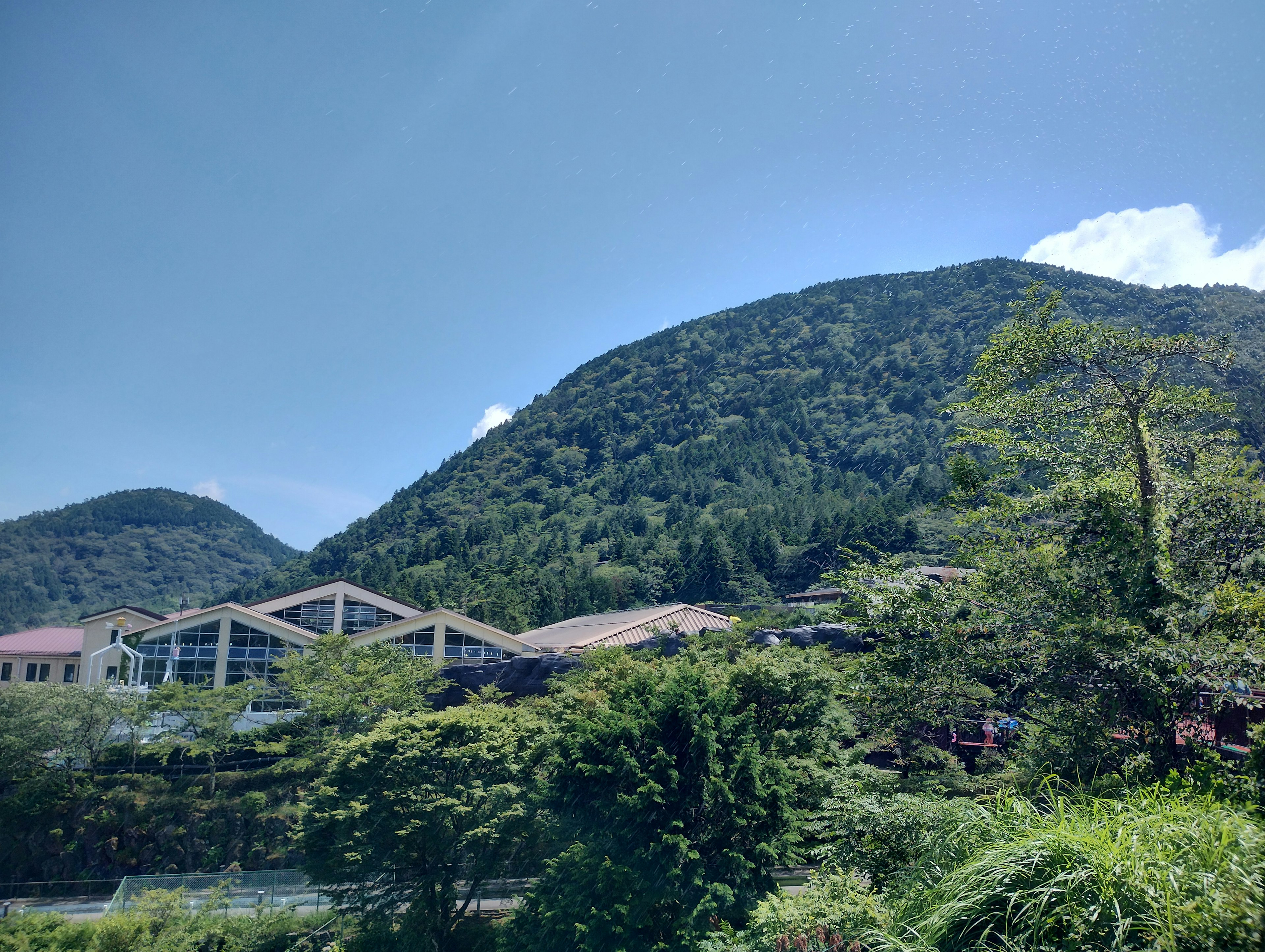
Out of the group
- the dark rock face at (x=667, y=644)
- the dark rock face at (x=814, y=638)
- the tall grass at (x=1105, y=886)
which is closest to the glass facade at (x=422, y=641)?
the dark rock face at (x=667, y=644)

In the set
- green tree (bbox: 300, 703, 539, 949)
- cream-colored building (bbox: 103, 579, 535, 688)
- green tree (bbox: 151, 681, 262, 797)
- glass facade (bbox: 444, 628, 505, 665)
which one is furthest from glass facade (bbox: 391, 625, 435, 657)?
green tree (bbox: 300, 703, 539, 949)

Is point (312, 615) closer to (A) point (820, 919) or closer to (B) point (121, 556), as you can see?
(A) point (820, 919)

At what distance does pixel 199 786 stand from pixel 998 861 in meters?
28.2

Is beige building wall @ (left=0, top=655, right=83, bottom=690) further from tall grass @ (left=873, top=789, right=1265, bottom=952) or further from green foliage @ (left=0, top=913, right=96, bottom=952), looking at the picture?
tall grass @ (left=873, top=789, right=1265, bottom=952)

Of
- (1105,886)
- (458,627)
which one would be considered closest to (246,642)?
(458,627)

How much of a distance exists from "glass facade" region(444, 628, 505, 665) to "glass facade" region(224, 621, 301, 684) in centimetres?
687

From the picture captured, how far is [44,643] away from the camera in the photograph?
4147cm

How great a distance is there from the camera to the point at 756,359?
171375 mm

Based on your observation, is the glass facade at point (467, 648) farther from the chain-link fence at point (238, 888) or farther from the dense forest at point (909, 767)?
the chain-link fence at point (238, 888)

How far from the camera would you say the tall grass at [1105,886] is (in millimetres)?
3930

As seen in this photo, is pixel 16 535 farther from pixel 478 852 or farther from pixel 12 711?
pixel 478 852

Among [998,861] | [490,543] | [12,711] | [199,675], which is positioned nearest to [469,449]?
[490,543]

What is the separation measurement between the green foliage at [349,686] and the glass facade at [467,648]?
6158 millimetres

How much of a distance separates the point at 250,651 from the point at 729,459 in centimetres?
9221
